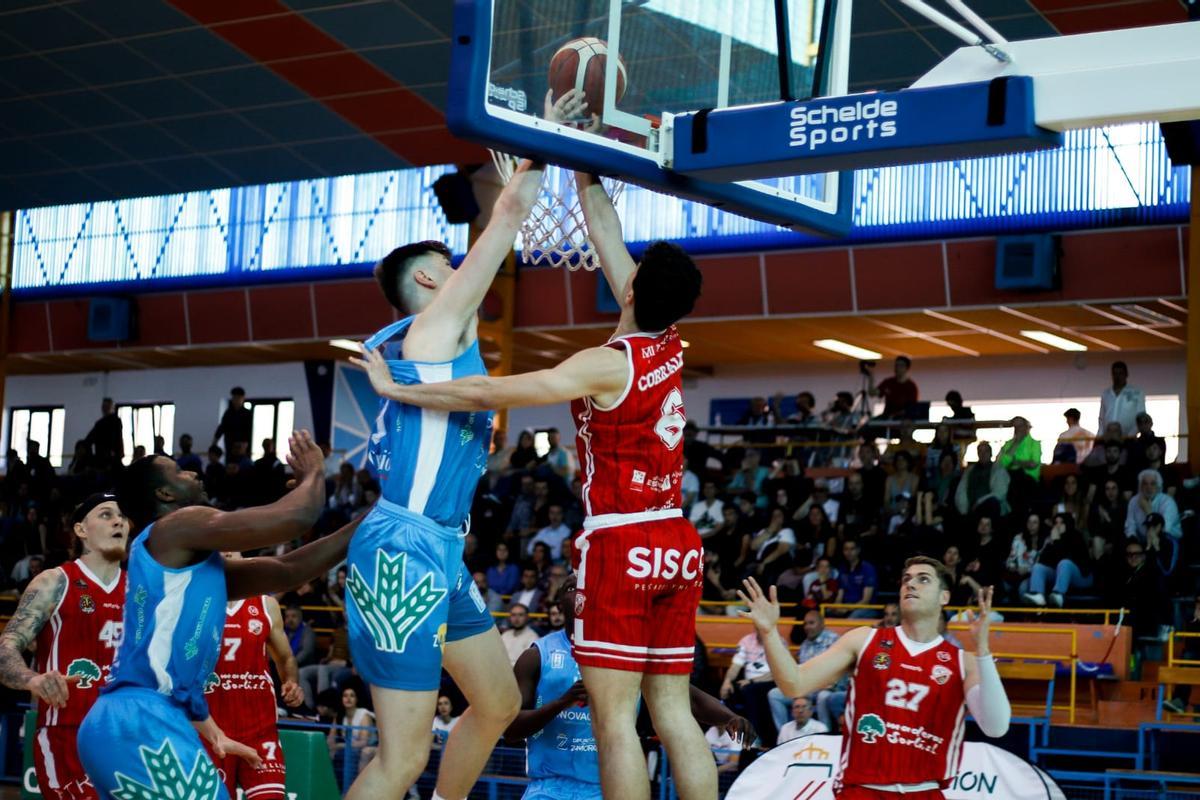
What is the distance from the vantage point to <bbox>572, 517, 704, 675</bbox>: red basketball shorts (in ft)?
19.4

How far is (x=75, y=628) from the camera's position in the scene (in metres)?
8.49

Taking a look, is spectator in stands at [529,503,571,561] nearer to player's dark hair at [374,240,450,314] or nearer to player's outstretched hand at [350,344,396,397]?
player's dark hair at [374,240,450,314]

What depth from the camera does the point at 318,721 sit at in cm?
1509

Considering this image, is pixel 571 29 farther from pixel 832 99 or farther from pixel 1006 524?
pixel 1006 524

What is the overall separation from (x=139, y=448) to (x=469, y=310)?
19.0 meters

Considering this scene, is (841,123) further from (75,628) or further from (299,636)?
(299,636)

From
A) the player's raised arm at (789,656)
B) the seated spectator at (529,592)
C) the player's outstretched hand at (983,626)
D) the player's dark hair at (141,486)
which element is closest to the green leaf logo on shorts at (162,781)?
the player's dark hair at (141,486)

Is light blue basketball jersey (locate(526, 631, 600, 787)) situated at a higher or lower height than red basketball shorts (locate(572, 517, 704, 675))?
lower

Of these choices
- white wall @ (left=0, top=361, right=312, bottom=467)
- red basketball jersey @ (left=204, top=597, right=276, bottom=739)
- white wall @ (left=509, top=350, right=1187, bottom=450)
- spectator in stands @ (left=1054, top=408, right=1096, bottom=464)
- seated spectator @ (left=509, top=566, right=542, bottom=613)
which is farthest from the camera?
white wall @ (left=0, top=361, right=312, bottom=467)

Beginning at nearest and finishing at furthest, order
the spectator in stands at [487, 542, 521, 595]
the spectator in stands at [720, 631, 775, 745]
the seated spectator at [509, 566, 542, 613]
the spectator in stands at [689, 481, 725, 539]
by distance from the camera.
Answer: the spectator in stands at [720, 631, 775, 745]
the seated spectator at [509, 566, 542, 613]
the spectator in stands at [487, 542, 521, 595]
the spectator in stands at [689, 481, 725, 539]

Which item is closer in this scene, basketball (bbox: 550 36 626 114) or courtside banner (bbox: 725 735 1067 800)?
basketball (bbox: 550 36 626 114)

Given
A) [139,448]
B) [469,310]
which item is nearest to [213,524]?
[469,310]

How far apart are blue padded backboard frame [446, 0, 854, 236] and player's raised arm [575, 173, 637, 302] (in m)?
0.15

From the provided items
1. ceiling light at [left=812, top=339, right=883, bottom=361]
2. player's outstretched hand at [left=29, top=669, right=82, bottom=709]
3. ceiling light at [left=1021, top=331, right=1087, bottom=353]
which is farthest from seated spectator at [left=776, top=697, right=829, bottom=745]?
ceiling light at [left=812, top=339, right=883, bottom=361]
